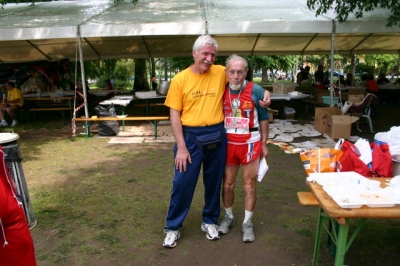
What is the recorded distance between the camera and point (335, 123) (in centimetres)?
672

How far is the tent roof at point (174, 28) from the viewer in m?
7.54

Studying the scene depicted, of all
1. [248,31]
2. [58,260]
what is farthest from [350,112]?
[58,260]

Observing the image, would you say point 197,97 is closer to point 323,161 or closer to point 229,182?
point 229,182

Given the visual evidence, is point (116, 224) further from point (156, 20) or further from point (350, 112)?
point (350, 112)

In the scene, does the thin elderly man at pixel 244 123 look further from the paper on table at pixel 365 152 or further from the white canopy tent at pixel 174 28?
Result: the white canopy tent at pixel 174 28

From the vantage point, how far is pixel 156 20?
310 inches

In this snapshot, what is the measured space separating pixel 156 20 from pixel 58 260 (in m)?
6.25

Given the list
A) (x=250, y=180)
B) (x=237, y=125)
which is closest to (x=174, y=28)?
(x=237, y=125)

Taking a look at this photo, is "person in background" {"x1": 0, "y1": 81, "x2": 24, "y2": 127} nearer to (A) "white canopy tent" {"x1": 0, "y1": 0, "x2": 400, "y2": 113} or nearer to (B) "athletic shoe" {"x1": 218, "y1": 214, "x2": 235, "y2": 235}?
(A) "white canopy tent" {"x1": 0, "y1": 0, "x2": 400, "y2": 113}

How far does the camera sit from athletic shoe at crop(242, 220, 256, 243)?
3035 millimetres

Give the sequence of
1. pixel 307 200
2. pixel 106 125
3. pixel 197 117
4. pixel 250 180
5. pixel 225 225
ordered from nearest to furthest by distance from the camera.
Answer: pixel 307 200
pixel 197 117
pixel 250 180
pixel 225 225
pixel 106 125

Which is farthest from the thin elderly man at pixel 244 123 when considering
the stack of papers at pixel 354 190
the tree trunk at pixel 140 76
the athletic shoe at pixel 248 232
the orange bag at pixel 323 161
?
the tree trunk at pixel 140 76

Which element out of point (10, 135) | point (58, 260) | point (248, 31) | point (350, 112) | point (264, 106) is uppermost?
point (248, 31)

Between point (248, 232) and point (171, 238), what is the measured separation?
2.29 feet
